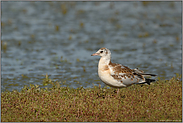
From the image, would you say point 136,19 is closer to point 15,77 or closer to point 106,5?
point 106,5

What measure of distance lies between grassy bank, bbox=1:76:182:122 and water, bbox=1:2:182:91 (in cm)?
227

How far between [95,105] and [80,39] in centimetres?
1142

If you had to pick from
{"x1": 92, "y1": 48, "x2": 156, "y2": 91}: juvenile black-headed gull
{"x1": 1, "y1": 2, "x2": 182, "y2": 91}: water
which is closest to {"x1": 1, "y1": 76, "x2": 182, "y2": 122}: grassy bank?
{"x1": 92, "y1": 48, "x2": 156, "y2": 91}: juvenile black-headed gull

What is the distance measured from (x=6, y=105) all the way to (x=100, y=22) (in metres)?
16.8

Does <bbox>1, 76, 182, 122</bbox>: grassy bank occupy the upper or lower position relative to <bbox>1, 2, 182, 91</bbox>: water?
lower

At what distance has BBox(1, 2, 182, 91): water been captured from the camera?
52.6 feet

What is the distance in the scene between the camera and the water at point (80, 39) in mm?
16047

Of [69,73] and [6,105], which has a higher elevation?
[69,73]

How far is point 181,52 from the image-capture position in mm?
19188

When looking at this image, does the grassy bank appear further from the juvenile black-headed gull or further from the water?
the water

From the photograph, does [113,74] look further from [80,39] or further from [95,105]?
[80,39]

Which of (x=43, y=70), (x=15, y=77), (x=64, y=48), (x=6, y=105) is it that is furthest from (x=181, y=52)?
(x=6, y=105)

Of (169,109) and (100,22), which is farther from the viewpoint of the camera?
(100,22)

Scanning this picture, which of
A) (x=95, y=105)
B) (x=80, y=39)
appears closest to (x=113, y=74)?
(x=95, y=105)
